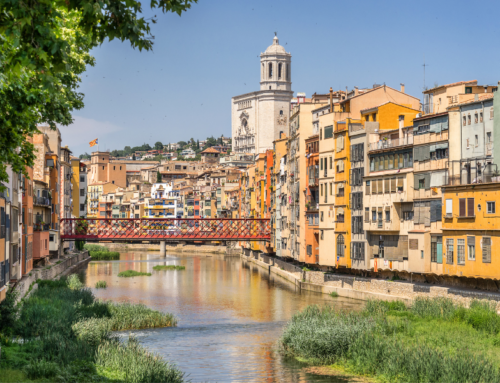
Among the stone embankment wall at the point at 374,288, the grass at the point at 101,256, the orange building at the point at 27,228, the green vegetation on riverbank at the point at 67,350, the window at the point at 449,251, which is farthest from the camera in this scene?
the grass at the point at 101,256

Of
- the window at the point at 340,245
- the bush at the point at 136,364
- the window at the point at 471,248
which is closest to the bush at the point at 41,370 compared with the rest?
the bush at the point at 136,364

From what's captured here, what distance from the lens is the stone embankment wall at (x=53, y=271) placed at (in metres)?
38.3

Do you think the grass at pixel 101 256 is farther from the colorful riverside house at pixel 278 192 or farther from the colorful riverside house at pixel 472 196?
the colorful riverside house at pixel 472 196

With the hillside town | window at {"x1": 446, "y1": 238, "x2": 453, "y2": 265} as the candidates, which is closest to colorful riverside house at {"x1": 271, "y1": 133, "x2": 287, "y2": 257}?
the hillside town

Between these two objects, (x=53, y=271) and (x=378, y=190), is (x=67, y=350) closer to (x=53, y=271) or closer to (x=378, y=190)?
(x=378, y=190)

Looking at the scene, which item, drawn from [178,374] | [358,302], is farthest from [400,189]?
[178,374]

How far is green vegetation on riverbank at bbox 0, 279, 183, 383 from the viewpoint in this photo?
18172 mm

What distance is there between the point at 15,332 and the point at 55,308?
5.83 metres

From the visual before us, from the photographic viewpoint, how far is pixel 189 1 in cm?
932

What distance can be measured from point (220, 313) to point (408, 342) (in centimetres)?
1753

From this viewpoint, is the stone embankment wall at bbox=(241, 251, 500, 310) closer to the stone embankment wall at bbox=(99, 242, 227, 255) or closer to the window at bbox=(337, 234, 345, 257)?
the window at bbox=(337, 234, 345, 257)

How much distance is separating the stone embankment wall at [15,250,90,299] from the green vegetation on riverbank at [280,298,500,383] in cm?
Answer: 1513

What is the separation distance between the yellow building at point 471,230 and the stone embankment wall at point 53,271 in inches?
886

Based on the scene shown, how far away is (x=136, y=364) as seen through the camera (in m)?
21.4
